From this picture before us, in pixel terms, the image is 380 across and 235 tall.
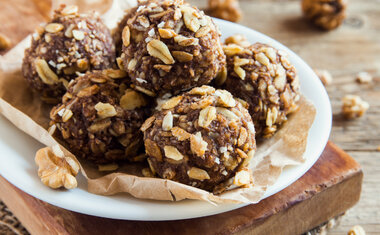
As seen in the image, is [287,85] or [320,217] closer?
[287,85]

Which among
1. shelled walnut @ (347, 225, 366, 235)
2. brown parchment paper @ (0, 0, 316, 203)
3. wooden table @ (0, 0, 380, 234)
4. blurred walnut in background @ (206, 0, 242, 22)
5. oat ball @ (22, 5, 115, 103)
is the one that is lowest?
wooden table @ (0, 0, 380, 234)

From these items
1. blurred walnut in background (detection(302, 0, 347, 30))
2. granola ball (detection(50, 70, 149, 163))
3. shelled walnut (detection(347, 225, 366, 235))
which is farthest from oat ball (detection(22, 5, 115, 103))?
blurred walnut in background (detection(302, 0, 347, 30))

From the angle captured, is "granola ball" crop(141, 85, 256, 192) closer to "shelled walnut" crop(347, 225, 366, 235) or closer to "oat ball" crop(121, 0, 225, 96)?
"oat ball" crop(121, 0, 225, 96)

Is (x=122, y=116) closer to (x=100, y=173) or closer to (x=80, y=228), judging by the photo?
(x=100, y=173)

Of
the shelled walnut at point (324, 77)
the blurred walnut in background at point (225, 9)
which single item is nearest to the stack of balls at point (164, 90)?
the shelled walnut at point (324, 77)

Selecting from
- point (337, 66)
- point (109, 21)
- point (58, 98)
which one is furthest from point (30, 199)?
point (337, 66)
